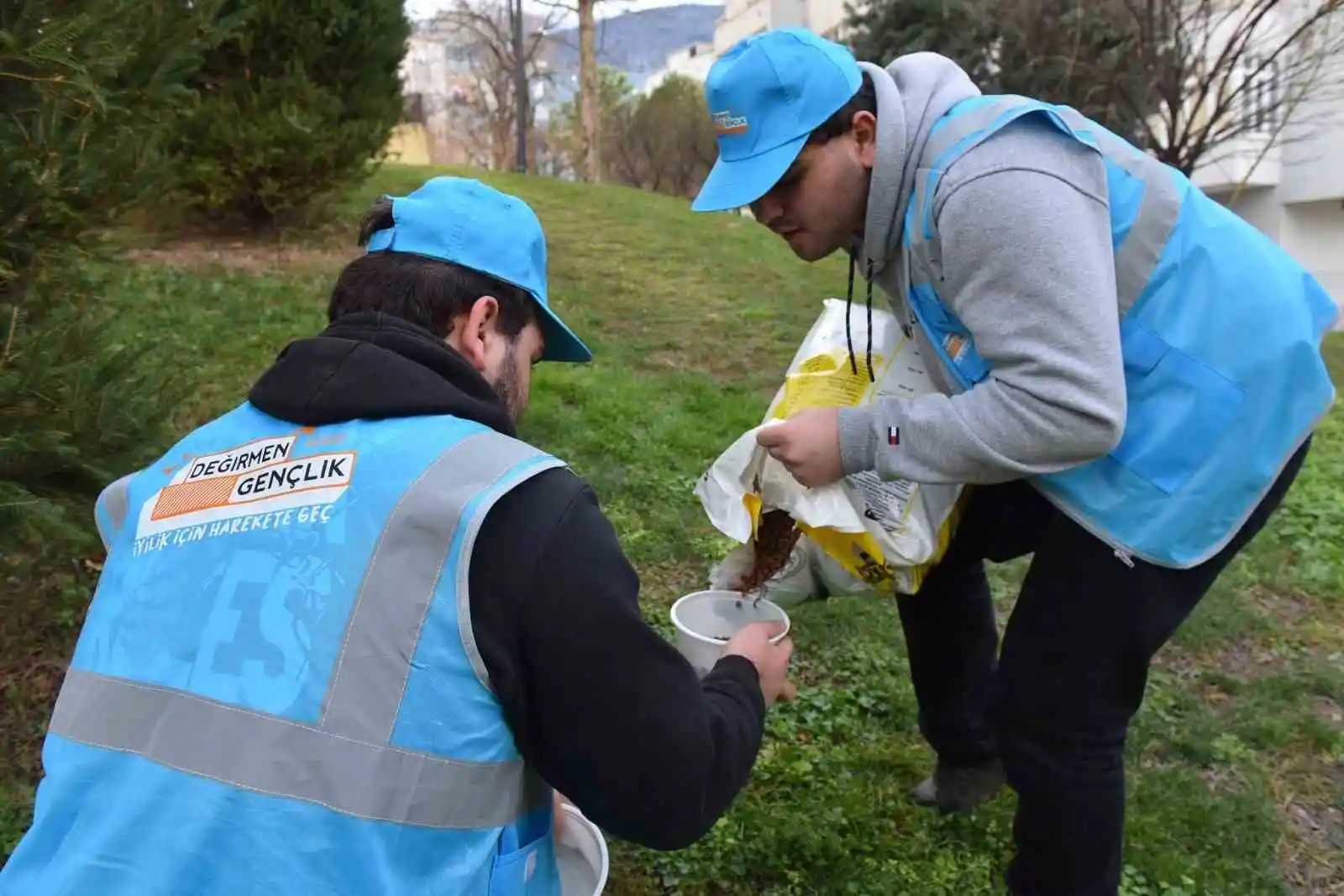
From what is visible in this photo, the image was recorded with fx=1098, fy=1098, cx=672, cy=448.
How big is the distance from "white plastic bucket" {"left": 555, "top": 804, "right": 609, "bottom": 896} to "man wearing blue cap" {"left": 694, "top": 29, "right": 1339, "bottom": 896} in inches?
31.6

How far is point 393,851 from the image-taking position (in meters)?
1.31

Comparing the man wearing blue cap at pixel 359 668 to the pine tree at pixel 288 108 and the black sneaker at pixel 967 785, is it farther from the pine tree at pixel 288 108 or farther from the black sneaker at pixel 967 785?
the pine tree at pixel 288 108

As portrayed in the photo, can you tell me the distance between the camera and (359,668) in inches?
50.9

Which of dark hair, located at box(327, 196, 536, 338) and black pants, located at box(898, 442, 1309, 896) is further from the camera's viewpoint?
black pants, located at box(898, 442, 1309, 896)

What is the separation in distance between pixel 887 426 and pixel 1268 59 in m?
8.94

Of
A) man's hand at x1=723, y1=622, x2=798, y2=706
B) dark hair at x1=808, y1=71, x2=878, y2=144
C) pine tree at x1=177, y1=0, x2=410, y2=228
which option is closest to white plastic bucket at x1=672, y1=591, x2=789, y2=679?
man's hand at x1=723, y1=622, x2=798, y2=706

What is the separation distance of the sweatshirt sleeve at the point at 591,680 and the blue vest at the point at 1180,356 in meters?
0.82

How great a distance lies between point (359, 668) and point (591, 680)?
0.28 metres

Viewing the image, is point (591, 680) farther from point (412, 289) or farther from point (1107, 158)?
point (1107, 158)

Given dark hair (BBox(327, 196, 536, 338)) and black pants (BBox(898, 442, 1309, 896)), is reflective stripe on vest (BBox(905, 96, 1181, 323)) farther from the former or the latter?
dark hair (BBox(327, 196, 536, 338))

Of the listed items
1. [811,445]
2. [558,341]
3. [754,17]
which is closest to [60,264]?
[558,341]

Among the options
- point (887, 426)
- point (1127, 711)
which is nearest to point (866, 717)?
point (1127, 711)

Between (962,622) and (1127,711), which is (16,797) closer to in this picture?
(962,622)

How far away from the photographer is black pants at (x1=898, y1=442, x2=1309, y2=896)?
2.02 meters
